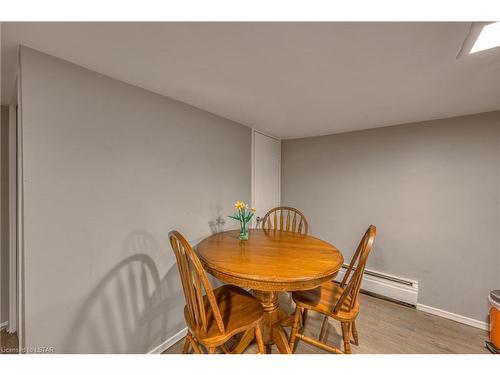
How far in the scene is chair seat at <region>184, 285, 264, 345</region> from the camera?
1.07 meters

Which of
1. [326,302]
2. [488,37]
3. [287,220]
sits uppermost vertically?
[488,37]

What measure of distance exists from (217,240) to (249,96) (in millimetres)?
1280

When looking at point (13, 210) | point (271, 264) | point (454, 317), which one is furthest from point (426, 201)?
point (13, 210)

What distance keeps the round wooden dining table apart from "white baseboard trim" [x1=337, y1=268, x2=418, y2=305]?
128cm

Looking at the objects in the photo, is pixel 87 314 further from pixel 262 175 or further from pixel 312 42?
pixel 262 175

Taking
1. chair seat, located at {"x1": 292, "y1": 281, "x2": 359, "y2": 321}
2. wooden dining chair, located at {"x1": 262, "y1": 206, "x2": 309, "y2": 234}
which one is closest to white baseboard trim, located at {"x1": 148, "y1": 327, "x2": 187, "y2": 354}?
chair seat, located at {"x1": 292, "y1": 281, "x2": 359, "y2": 321}

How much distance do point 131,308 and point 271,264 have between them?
108 cm

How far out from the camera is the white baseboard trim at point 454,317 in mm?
1931

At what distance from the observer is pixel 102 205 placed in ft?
4.28

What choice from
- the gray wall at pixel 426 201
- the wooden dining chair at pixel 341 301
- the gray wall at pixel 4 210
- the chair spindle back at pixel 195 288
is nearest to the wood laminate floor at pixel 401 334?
the gray wall at pixel 426 201

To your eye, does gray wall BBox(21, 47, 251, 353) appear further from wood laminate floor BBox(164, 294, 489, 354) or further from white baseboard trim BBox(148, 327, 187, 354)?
wood laminate floor BBox(164, 294, 489, 354)

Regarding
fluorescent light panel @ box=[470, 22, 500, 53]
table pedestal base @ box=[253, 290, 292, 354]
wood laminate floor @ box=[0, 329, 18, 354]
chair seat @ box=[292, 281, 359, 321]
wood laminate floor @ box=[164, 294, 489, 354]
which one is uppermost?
fluorescent light panel @ box=[470, 22, 500, 53]

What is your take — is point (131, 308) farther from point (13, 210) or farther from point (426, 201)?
point (426, 201)
